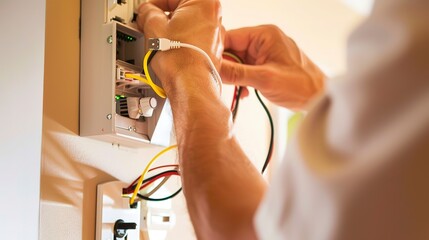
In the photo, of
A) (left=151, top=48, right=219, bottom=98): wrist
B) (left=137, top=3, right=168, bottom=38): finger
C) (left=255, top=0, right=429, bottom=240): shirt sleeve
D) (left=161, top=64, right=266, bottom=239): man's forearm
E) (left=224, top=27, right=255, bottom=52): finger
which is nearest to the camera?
(left=255, top=0, right=429, bottom=240): shirt sleeve

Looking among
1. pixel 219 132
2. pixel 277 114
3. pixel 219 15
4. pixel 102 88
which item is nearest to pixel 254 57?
pixel 219 15

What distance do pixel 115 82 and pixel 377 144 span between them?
1.88 feet

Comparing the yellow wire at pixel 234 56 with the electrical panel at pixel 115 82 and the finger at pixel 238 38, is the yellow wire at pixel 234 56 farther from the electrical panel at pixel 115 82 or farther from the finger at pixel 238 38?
the electrical panel at pixel 115 82

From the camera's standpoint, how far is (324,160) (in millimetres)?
407

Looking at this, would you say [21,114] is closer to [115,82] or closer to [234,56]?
[115,82]

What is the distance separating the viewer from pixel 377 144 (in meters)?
0.38

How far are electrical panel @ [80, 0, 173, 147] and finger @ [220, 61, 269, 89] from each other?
0.37 ft

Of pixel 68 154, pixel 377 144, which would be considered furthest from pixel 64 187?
pixel 377 144

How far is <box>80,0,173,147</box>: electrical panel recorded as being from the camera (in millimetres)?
896

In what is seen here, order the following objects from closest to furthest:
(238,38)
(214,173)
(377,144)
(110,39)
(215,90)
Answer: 1. (377,144)
2. (214,173)
3. (215,90)
4. (110,39)
5. (238,38)

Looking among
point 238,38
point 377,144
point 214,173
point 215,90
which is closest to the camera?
point 377,144

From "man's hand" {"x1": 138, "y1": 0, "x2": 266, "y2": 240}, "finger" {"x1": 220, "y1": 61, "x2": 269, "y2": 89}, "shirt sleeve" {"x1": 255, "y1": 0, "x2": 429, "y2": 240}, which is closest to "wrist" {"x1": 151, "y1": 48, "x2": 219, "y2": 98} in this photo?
"man's hand" {"x1": 138, "y1": 0, "x2": 266, "y2": 240}

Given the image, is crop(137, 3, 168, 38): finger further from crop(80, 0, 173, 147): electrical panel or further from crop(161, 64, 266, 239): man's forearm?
crop(161, 64, 266, 239): man's forearm

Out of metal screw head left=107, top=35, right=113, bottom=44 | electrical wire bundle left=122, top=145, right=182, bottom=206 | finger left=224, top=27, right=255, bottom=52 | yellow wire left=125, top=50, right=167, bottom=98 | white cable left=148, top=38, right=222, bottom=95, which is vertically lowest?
electrical wire bundle left=122, top=145, right=182, bottom=206
